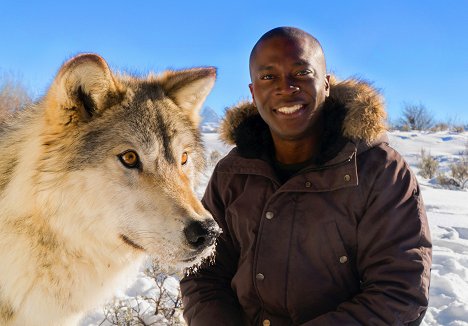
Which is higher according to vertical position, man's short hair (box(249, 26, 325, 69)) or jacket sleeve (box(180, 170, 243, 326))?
man's short hair (box(249, 26, 325, 69))

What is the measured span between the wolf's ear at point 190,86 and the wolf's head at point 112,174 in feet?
1.41

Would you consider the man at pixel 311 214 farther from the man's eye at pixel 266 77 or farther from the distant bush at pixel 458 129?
the distant bush at pixel 458 129

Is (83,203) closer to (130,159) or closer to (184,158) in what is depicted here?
(130,159)

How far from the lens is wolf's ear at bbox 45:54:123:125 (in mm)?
2252

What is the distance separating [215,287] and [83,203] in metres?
0.99

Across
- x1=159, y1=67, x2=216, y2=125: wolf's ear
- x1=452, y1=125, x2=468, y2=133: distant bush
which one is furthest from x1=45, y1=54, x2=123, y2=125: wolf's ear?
x1=452, y1=125, x2=468, y2=133: distant bush

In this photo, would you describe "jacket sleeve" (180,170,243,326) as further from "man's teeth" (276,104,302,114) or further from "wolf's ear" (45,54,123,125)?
"wolf's ear" (45,54,123,125)

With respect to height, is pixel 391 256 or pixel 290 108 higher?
pixel 290 108

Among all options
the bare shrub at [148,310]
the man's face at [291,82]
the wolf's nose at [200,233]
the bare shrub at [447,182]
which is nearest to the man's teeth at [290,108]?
the man's face at [291,82]

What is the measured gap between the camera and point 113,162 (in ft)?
7.70

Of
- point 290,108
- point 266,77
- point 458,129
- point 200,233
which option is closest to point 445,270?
point 290,108

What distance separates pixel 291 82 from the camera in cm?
263

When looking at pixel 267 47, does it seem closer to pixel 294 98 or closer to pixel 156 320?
pixel 294 98

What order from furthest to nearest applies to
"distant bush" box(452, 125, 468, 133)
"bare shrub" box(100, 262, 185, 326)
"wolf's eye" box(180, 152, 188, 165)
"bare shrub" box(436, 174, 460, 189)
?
1. "distant bush" box(452, 125, 468, 133)
2. "bare shrub" box(436, 174, 460, 189)
3. "bare shrub" box(100, 262, 185, 326)
4. "wolf's eye" box(180, 152, 188, 165)
